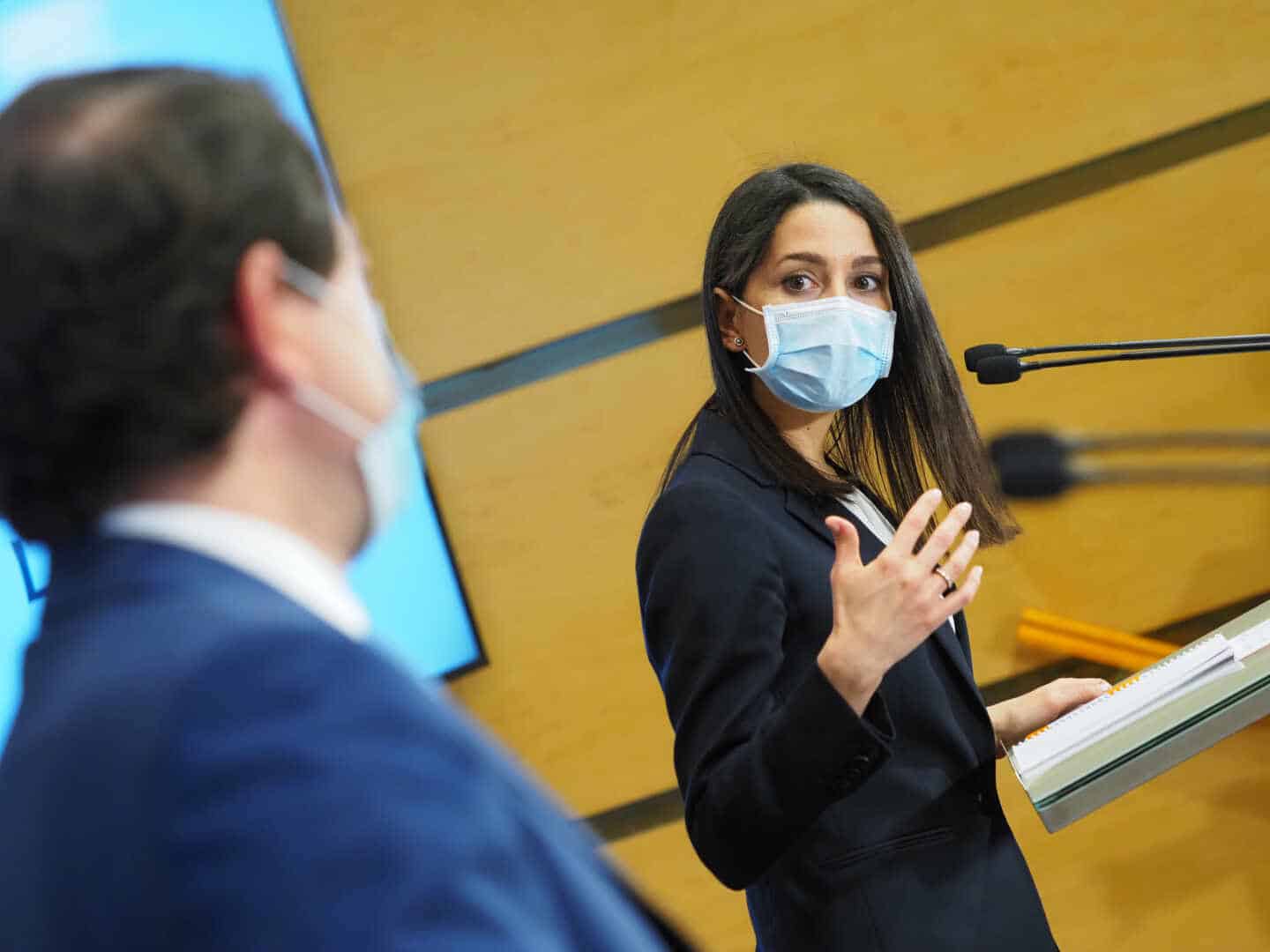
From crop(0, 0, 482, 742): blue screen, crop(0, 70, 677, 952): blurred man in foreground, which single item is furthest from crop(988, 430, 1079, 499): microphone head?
crop(0, 0, 482, 742): blue screen

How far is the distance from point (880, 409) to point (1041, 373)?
33.2 inches

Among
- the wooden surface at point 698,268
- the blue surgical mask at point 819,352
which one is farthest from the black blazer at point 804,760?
the wooden surface at point 698,268

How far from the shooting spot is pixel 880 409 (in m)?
1.92

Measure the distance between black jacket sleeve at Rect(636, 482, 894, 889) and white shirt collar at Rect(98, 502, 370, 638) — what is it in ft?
2.39

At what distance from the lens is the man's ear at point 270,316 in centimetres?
65

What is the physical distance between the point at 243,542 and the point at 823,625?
925mm

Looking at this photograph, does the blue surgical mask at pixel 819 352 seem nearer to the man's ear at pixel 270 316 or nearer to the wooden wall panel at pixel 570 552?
the wooden wall panel at pixel 570 552

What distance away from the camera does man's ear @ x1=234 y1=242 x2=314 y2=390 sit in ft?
2.12

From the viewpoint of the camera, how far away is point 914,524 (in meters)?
1.32

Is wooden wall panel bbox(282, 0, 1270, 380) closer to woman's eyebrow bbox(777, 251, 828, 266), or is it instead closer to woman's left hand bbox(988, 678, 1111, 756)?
woman's eyebrow bbox(777, 251, 828, 266)

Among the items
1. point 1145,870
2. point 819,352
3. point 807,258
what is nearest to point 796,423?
point 819,352

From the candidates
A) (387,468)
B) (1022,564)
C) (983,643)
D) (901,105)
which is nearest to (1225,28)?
(901,105)

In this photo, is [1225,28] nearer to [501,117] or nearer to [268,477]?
[501,117]

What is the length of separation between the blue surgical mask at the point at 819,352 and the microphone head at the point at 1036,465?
2.76 ft
